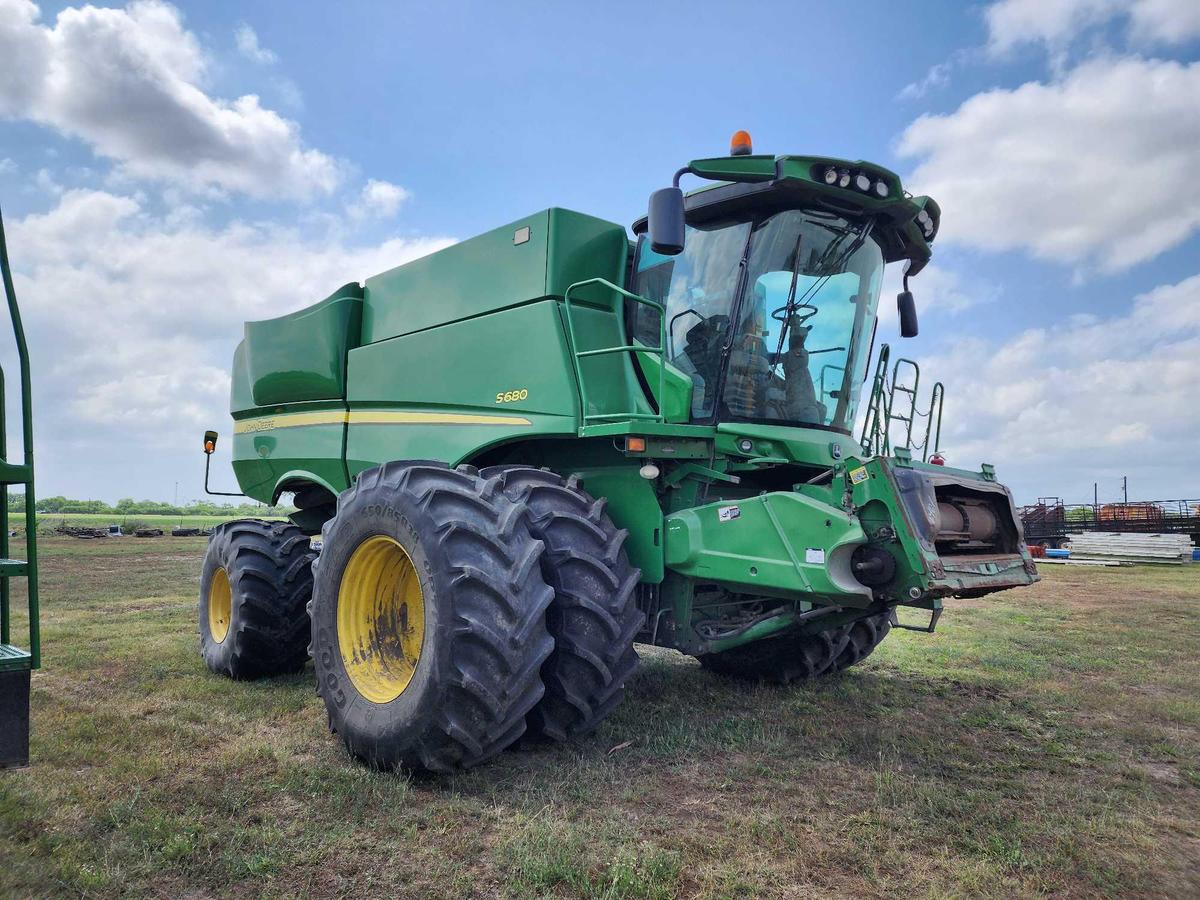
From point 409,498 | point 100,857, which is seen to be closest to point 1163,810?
point 409,498

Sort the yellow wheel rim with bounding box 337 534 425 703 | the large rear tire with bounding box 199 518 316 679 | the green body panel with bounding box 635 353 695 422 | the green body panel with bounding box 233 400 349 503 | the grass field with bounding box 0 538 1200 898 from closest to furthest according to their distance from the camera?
the grass field with bounding box 0 538 1200 898 → the yellow wheel rim with bounding box 337 534 425 703 → the green body panel with bounding box 635 353 695 422 → the large rear tire with bounding box 199 518 316 679 → the green body panel with bounding box 233 400 349 503

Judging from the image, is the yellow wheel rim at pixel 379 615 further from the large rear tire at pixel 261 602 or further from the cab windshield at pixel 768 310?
the large rear tire at pixel 261 602

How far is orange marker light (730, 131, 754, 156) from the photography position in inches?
189

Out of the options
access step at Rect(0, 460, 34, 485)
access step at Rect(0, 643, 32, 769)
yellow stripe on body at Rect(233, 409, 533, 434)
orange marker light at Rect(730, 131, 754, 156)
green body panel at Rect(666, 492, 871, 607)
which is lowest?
access step at Rect(0, 643, 32, 769)

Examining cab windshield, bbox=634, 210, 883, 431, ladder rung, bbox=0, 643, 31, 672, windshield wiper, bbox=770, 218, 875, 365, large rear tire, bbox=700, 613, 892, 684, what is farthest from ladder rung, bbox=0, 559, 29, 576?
large rear tire, bbox=700, 613, 892, 684

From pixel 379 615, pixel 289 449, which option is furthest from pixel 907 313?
pixel 289 449

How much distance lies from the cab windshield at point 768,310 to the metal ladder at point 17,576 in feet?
10.8

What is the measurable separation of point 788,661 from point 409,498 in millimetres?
3283

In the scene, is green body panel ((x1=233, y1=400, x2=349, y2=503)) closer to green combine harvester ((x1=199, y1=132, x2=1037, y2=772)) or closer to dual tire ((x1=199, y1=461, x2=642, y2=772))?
green combine harvester ((x1=199, y1=132, x2=1037, y2=772))

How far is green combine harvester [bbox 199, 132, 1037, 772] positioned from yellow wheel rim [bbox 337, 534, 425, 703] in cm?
2

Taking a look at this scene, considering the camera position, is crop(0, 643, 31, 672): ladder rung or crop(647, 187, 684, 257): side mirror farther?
crop(647, 187, 684, 257): side mirror

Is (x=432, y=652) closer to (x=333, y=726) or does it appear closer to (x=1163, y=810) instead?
(x=333, y=726)

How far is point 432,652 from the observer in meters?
3.79

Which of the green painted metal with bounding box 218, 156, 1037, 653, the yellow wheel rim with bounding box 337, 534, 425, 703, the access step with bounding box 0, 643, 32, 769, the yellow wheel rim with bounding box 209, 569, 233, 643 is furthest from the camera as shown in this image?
the yellow wheel rim with bounding box 209, 569, 233, 643
